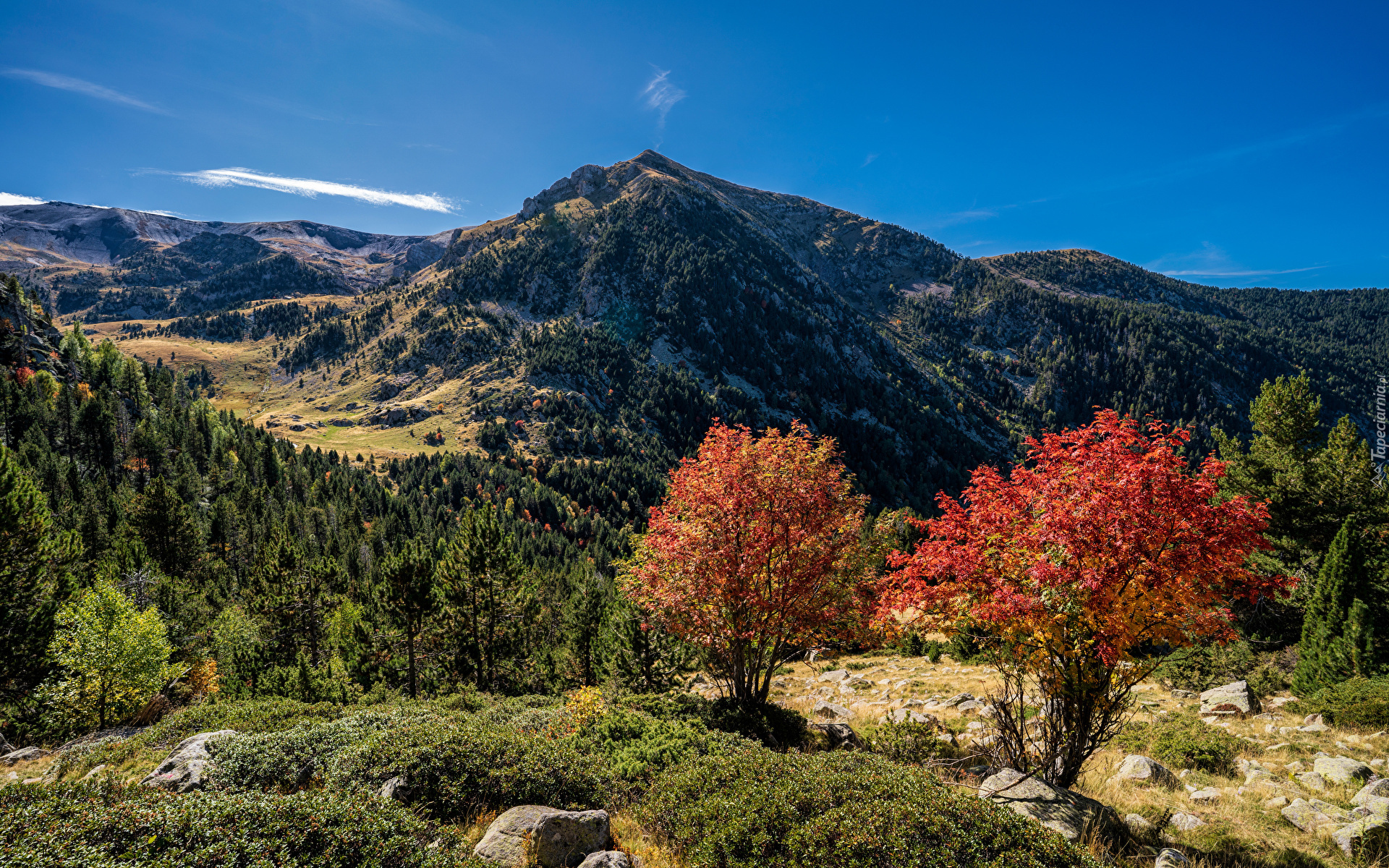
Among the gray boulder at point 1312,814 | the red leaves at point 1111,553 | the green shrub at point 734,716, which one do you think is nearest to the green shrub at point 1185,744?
the gray boulder at point 1312,814

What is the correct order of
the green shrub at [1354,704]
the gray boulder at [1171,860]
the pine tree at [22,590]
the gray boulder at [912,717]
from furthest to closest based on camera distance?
the pine tree at [22,590]
the gray boulder at [912,717]
the green shrub at [1354,704]
the gray boulder at [1171,860]

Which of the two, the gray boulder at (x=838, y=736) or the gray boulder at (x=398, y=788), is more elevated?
the gray boulder at (x=398, y=788)

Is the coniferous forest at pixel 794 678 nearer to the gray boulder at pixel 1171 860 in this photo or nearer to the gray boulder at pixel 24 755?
the gray boulder at pixel 24 755

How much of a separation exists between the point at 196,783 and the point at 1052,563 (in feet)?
65.1

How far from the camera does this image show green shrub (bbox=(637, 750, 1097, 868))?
7.73 meters

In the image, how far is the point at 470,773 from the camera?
11766 millimetres

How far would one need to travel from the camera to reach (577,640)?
131 feet

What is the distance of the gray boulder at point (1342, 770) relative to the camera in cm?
1266

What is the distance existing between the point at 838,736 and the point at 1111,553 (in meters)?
12.7

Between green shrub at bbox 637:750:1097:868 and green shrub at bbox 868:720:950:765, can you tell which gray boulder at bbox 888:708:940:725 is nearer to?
green shrub at bbox 868:720:950:765

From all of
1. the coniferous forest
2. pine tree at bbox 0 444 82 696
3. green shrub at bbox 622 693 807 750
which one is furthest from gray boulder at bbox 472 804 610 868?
pine tree at bbox 0 444 82 696

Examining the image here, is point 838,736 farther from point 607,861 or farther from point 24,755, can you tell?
point 24,755

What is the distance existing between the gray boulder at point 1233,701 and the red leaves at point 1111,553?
12620 millimetres

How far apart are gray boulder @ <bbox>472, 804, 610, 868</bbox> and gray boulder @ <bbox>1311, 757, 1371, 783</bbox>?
17.7m
